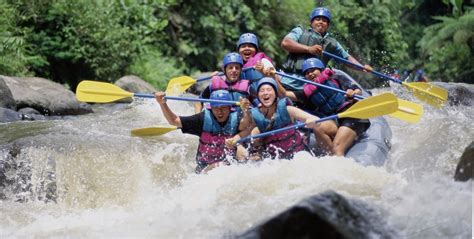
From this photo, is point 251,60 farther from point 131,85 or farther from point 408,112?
point 131,85

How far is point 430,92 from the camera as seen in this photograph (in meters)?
7.43

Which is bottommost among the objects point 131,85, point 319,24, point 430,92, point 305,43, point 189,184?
point 131,85

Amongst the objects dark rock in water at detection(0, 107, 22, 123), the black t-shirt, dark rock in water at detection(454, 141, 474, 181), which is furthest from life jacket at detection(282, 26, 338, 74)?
dark rock in water at detection(0, 107, 22, 123)

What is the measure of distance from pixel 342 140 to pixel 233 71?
107cm

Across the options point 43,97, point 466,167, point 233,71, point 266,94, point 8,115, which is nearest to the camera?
point 466,167

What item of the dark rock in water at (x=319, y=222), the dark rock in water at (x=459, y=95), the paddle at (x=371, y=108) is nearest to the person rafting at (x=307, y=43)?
the paddle at (x=371, y=108)

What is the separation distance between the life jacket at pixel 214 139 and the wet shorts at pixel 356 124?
952 millimetres

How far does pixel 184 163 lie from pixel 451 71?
35.1ft

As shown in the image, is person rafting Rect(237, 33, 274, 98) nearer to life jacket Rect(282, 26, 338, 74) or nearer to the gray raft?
life jacket Rect(282, 26, 338, 74)

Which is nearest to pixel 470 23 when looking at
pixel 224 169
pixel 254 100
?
pixel 254 100

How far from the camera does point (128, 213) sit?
533 centimetres

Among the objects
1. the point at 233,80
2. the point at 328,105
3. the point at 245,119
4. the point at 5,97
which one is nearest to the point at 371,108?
the point at 328,105

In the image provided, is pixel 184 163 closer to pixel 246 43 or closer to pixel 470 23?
pixel 246 43

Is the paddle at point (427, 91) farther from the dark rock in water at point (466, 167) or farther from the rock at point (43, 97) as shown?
the rock at point (43, 97)
